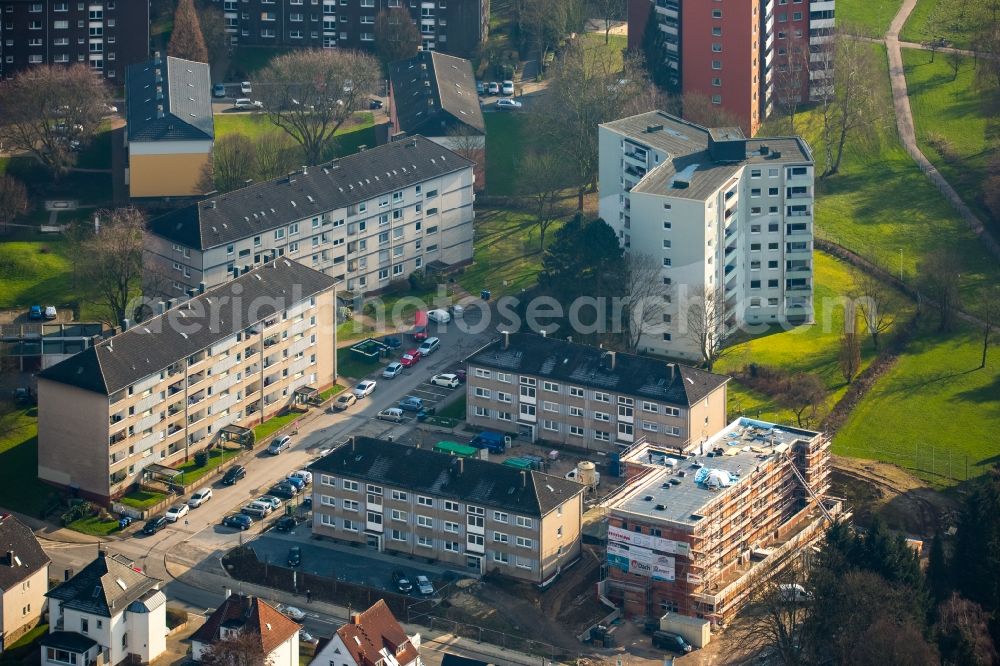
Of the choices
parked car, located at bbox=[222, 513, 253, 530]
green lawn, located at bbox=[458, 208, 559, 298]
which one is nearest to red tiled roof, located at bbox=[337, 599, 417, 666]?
parked car, located at bbox=[222, 513, 253, 530]

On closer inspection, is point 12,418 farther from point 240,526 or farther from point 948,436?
point 948,436

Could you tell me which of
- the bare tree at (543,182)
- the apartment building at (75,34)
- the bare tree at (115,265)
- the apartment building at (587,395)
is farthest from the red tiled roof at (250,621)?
the apartment building at (75,34)

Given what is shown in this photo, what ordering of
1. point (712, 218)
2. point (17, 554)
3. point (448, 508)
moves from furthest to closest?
point (712, 218) < point (448, 508) < point (17, 554)

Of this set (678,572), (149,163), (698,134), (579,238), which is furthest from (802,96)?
(678,572)

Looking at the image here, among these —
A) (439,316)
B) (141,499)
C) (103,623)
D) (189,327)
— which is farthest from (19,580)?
(439,316)

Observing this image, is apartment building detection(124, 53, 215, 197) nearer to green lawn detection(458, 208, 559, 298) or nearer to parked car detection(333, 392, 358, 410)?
green lawn detection(458, 208, 559, 298)

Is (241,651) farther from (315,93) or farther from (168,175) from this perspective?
(315,93)
